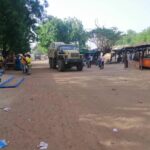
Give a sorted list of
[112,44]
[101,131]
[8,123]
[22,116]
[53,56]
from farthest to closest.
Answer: [112,44], [53,56], [22,116], [8,123], [101,131]

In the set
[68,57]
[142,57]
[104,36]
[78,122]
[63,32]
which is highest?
[63,32]

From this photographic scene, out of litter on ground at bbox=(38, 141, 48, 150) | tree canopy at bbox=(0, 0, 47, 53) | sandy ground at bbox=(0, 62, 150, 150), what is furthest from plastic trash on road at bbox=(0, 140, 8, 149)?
tree canopy at bbox=(0, 0, 47, 53)

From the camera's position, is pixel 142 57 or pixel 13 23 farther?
pixel 142 57

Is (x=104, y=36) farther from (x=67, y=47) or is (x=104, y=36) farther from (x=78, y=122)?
(x=78, y=122)

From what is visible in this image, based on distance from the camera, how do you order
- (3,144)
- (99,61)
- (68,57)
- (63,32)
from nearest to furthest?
1. (3,144)
2. (68,57)
3. (99,61)
4. (63,32)

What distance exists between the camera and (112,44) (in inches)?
3135

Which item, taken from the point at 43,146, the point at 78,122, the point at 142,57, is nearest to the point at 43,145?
the point at 43,146

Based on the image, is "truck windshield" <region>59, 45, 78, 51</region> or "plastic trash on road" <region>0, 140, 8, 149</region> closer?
"plastic trash on road" <region>0, 140, 8, 149</region>

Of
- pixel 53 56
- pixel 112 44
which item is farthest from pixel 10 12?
pixel 112 44

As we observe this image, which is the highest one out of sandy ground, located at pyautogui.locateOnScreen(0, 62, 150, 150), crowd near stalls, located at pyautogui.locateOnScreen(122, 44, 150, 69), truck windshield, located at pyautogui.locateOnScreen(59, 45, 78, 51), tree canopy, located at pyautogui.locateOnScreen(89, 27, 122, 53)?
tree canopy, located at pyautogui.locateOnScreen(89, 27, 122, 53)

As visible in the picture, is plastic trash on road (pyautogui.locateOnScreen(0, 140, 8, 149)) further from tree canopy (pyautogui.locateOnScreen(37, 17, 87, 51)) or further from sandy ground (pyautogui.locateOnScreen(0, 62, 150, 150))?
tree canopy (pyautogui.locateOnScreen(37, 17, 87, 51))

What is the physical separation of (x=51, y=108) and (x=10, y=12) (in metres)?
21.6

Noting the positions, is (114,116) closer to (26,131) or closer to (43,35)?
(26,131)

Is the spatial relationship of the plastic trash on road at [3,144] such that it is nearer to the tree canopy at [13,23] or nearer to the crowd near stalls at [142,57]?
the tree canopy at [13,23]
